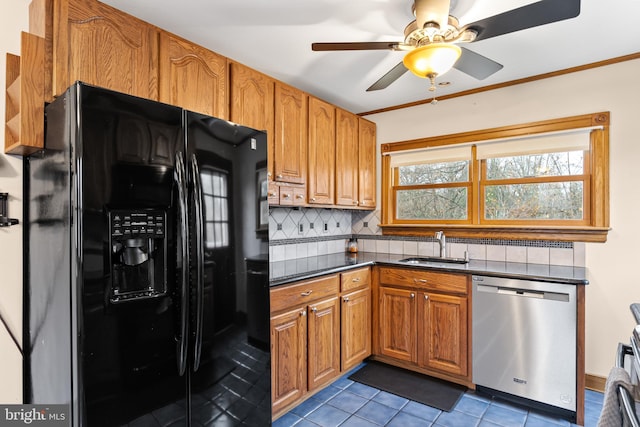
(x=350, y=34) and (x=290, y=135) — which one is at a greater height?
(x=350, y=34)

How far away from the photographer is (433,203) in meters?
3.43

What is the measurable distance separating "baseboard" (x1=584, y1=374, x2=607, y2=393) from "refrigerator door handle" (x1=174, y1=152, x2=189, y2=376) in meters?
2.87

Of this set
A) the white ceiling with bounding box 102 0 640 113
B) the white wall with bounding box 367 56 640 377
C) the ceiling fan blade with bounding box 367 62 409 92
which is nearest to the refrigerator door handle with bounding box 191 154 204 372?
the white ceiling with bounding box 102 0 640 113

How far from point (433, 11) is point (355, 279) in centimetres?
195

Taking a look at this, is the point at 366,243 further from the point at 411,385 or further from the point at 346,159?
the point at 411,385

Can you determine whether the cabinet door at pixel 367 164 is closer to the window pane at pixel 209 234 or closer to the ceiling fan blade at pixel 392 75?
the ceiling fan blade at pixel 392 75

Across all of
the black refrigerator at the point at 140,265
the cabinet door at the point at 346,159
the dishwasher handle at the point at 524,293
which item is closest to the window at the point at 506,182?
the cabinet door at the point at 346,159

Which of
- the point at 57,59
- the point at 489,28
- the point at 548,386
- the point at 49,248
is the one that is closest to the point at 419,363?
the point at 548,386

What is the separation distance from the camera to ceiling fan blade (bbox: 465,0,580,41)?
136cm

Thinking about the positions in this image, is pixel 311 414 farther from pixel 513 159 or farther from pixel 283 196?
pixel 513 159

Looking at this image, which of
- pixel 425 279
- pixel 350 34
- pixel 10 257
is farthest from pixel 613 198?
pixel 10 257

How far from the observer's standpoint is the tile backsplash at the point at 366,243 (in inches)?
109

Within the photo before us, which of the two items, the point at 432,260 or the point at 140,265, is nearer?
the point at 140,265

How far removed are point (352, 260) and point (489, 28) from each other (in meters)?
2.02
